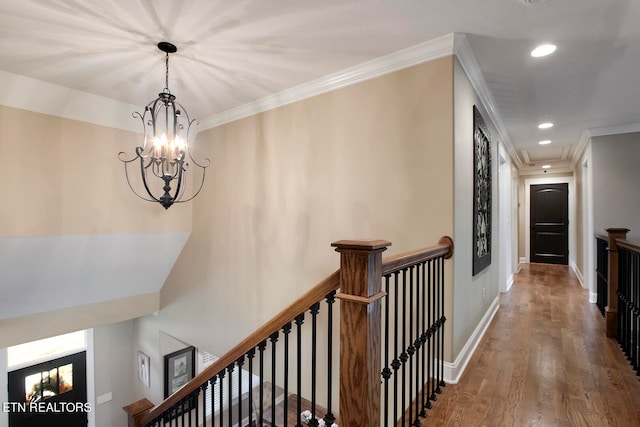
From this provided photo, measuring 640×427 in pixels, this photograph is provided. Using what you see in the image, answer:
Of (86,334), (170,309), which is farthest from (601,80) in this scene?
(86,334)

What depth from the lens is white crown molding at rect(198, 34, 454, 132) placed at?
2.29 metres

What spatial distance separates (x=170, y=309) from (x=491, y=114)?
506 cm

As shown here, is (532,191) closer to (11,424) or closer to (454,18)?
(454,18)

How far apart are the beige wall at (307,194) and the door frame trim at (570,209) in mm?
6484

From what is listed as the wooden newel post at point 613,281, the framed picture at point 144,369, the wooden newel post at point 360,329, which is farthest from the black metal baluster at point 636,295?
the framed picture at point 144,369

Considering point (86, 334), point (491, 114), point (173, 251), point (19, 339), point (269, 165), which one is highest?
point (491, 114)

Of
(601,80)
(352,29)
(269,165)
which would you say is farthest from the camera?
(269,165)

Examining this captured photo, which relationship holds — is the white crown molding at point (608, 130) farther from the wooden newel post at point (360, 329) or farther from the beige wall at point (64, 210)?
the beige wall at point (64, 210)

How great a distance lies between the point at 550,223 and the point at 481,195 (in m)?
5.76

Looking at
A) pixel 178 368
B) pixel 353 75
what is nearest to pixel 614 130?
pixel 353 75

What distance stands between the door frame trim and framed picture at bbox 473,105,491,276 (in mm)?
5007

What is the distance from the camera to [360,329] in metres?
1.16

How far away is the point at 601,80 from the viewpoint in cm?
283

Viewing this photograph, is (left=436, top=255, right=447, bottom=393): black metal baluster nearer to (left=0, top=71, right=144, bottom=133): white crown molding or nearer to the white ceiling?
the white ceiling
